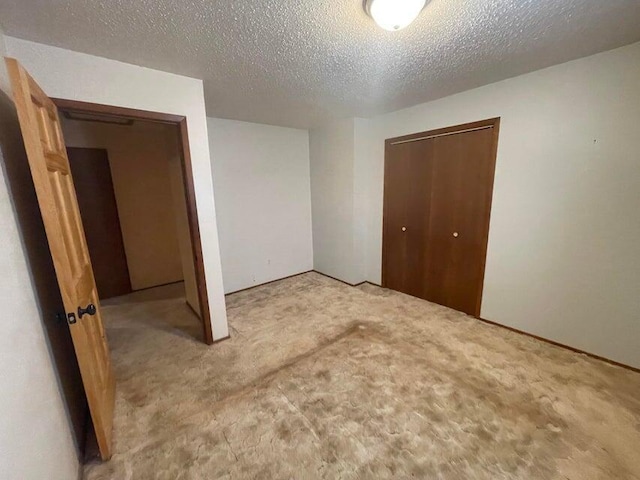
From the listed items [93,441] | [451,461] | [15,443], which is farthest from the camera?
[93,441]

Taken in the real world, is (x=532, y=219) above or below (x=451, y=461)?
above

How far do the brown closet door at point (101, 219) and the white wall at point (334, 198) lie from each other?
2840 mm

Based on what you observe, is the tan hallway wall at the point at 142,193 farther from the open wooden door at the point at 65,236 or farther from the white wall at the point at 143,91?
the open wooden door at the point at 65,236

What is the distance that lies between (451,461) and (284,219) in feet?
11.0

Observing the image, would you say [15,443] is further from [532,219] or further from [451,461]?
[532,219]

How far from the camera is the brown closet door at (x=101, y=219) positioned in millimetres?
3439

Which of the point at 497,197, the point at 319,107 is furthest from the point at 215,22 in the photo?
the point at 497,197

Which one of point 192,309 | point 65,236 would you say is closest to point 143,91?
point 65,236

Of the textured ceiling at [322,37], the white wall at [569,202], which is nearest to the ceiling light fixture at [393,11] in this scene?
the textured ceiling at [322,37]

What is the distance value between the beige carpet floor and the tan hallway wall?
4.76ft

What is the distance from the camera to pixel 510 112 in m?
2.32

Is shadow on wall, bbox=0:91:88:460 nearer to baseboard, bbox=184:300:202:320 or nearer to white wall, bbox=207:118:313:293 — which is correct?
baseboard, bbox=184:300:202:320

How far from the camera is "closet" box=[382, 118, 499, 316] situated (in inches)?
103

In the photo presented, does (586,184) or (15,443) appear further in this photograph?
(586,184)
